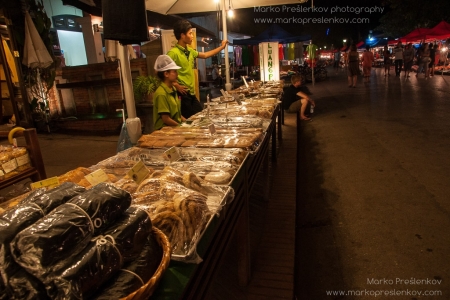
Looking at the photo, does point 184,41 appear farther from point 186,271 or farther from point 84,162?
point 186,271

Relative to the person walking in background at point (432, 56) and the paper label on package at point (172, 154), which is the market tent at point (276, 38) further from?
the paper label on package at point (172, 154)

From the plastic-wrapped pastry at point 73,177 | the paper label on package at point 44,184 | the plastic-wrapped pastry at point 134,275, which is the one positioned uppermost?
the paper label on package at point 44,184

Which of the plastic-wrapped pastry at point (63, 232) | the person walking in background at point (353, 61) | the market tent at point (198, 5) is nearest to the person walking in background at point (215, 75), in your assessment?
the person walking in background at point (353, 61)

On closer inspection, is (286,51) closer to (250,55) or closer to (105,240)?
(250,55)

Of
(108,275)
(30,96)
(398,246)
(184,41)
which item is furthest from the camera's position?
(30,96)

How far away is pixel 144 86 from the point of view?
8.14m

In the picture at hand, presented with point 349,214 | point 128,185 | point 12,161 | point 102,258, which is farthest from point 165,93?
point 102,258

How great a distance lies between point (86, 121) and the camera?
8969 millimetres

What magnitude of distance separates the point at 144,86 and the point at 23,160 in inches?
198

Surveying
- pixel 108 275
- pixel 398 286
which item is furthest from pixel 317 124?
pixel 108 275

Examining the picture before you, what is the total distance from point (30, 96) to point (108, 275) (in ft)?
30.9

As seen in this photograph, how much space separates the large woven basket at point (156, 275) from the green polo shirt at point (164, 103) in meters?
2.93

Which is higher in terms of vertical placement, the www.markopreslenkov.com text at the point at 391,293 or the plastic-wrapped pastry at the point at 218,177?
the plastic-wrapped pastry at the point at 218,177

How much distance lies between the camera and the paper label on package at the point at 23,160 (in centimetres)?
337
